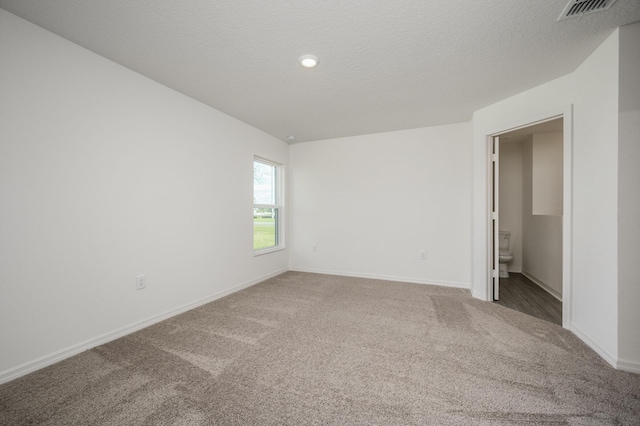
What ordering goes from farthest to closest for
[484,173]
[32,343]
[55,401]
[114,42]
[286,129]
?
[286,129] → [484,173] → [114,42] → [32,343] → [55,401]

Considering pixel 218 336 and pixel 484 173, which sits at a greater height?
pixel 484 173

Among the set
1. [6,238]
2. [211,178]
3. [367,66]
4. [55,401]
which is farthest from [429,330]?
[6,238]

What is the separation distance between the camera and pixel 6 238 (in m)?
1.68

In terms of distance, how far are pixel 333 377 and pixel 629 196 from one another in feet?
8.18

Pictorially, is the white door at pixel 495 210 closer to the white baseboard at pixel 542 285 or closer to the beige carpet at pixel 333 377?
the beige carpet at pixel 333 377

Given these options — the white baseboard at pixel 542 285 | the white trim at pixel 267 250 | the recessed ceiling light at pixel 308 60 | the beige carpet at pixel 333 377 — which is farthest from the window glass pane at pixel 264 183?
the white baseboard at pixel 542 285

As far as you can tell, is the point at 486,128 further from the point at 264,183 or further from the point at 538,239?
the point at 264,183

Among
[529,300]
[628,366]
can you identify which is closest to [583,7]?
[628,366]

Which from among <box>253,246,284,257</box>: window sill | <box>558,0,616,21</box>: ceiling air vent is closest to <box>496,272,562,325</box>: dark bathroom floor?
<box>558,0,616,21</box>: ceiling air vent

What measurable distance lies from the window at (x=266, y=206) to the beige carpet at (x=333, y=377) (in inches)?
70.5

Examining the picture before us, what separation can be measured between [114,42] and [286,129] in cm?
240

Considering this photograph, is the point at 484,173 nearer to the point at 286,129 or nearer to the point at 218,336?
the point at 286,129

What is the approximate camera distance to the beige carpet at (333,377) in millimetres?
1425

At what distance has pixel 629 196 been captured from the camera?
182cm
